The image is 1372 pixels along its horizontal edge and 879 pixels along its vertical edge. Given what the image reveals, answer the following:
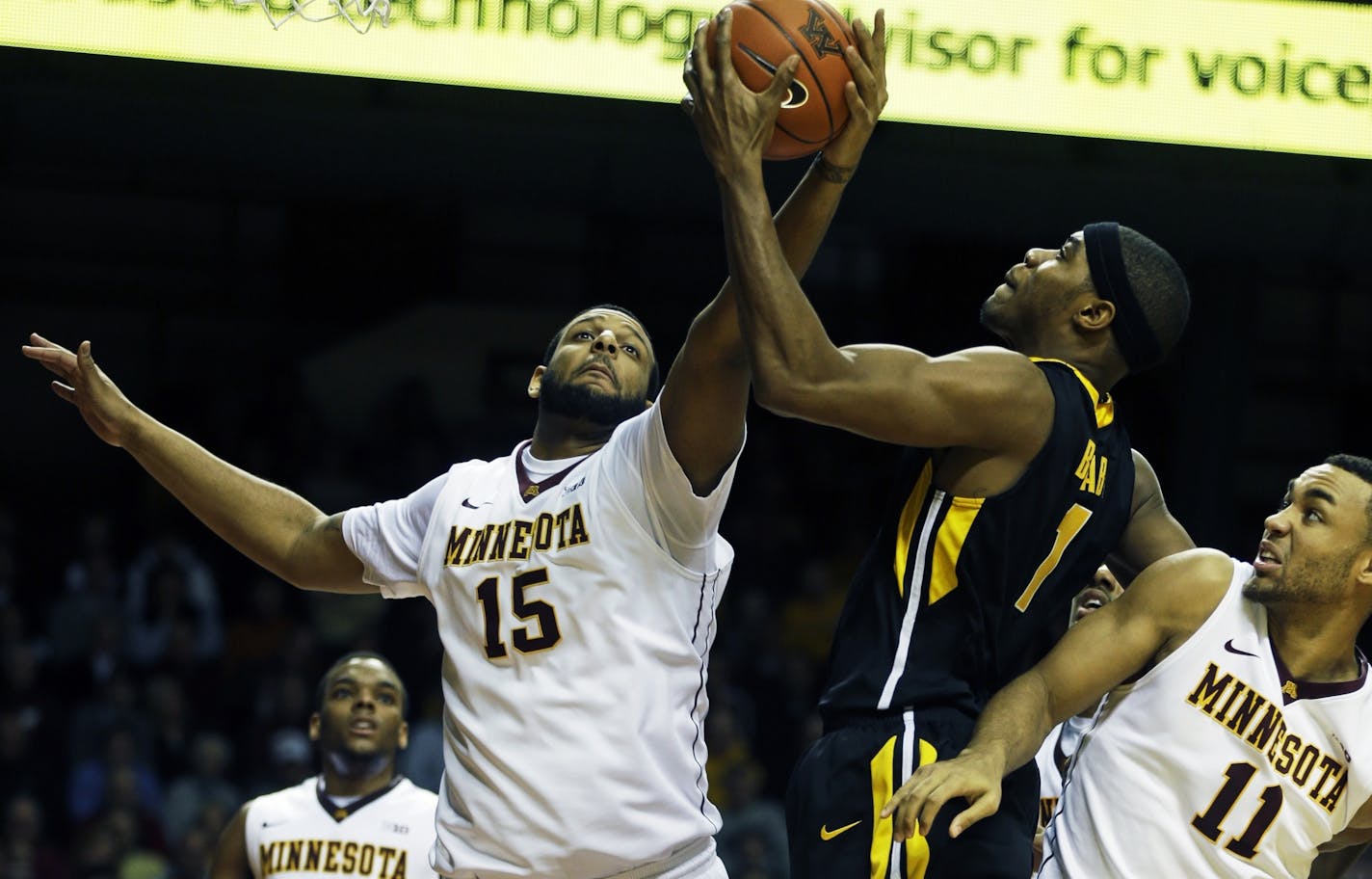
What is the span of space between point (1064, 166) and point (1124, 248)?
14.5ft

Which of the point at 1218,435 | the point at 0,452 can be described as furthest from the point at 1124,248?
the point at 0,452

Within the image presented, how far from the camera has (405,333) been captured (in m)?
11.5

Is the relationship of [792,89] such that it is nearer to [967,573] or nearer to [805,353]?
[805,353]

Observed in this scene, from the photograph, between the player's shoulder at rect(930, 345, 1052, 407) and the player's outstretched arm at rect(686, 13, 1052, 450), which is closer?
the player's outstretched arm at rect(686, 13, 1052, 450)

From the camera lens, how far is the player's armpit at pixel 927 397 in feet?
9.98

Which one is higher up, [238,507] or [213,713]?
[238,507]

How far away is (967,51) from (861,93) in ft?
11.7

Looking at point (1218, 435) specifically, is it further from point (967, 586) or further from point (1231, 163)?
point (967, 586)

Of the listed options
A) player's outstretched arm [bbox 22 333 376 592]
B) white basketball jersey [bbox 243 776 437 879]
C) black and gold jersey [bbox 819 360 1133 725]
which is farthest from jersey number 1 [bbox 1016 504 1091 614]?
white basketball jersey [bbox 243 776 437 879]

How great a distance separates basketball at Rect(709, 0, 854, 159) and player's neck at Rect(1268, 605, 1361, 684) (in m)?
1.47

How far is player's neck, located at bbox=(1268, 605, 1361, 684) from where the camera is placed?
3.82m

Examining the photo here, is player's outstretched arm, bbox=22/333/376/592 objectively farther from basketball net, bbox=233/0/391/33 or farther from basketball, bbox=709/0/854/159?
basketball net, bbox=233/0/391/33

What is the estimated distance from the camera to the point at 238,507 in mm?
4023

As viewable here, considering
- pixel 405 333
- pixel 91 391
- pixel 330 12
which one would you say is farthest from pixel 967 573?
pixel 405 333
